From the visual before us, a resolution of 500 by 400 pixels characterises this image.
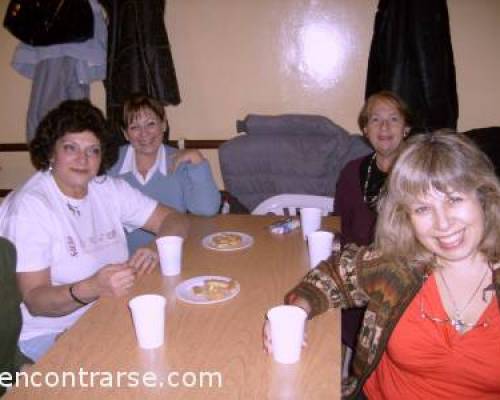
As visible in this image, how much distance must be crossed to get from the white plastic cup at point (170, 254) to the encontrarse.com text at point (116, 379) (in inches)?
21.9

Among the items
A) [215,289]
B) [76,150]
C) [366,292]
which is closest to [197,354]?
[215,289]

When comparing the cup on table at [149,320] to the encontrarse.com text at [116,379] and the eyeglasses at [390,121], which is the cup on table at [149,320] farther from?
the eyeglasses at [390,121]

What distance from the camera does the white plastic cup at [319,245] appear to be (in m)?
1.66

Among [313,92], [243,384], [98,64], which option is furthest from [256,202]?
[243,384]

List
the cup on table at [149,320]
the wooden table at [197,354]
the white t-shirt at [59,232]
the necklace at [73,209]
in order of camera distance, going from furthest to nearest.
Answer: the necklace at [73,209], the white t-shirt at [59,232], the cup on table at [149,320], the wooden table at [197,354]

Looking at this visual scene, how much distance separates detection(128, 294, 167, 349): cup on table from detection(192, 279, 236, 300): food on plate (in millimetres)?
276

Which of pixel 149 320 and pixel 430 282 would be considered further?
pixel 430 282

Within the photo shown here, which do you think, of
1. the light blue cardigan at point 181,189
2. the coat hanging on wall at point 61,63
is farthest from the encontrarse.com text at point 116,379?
the coat hanging on wall at point 61,63

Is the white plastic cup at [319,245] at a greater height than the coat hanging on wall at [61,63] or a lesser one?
lesser

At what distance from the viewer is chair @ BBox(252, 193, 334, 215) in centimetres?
274

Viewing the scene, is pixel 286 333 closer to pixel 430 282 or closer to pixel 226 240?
pixel 430 282

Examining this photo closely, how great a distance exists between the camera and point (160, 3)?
10.1 ft

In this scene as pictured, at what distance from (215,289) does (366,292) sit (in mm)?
453

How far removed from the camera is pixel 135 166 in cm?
252
